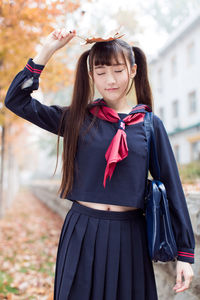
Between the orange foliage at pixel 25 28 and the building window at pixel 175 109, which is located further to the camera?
the building window at pixel 175 109

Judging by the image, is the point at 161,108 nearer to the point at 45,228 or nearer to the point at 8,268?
the point at 45,228

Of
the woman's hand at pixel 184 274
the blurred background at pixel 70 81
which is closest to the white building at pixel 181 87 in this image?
the blurred background at pixel 70 81

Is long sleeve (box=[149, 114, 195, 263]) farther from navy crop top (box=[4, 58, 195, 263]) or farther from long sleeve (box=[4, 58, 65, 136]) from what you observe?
long sleeve (box=[4, 58, 65, 136])

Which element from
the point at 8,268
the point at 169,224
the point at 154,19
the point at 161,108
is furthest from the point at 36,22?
the point at 161,108

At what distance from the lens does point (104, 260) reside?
1726 millimetres

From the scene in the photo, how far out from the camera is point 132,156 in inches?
71.5

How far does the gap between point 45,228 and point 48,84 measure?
367 centimetres

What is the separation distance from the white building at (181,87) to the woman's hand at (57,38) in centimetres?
1368

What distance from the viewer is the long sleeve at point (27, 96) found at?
1752 mm

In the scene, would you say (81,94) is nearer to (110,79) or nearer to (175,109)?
(110,79)

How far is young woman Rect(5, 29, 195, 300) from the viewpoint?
1.72m

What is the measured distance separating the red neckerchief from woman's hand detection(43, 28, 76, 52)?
0.40m

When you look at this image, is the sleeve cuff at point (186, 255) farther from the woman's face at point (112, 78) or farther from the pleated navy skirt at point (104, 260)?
the woman's face at point (112, 78)

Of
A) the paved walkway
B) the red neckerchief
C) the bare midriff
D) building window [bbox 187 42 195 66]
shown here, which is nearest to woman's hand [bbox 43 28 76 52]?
the red neckerchief
